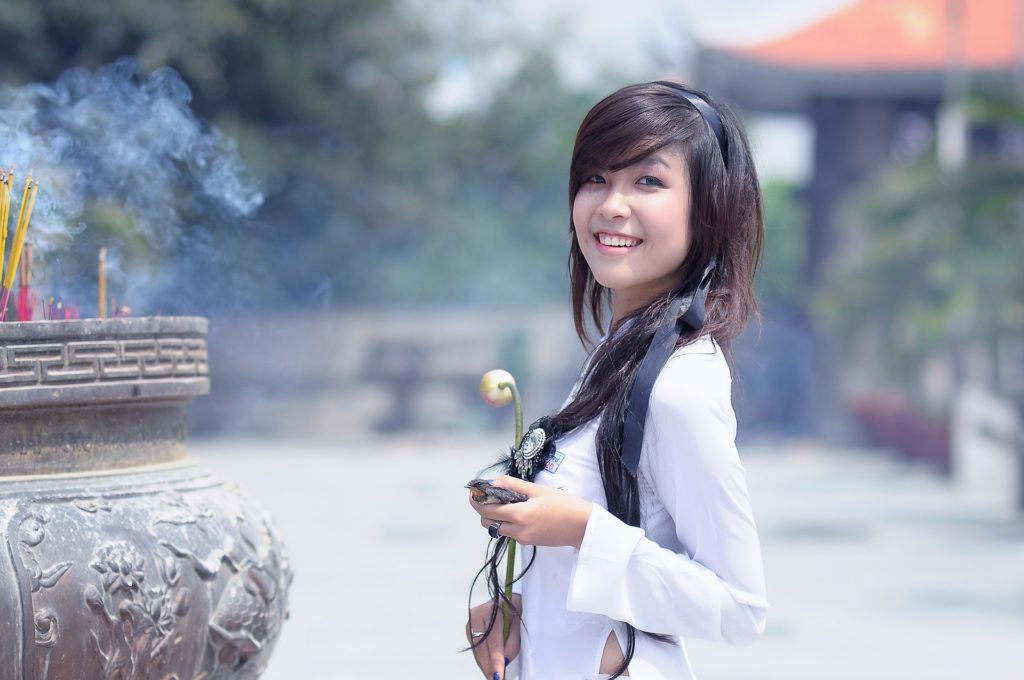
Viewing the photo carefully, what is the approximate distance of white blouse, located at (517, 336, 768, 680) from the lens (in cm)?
140

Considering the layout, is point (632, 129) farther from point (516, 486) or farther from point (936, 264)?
point (936, 264)

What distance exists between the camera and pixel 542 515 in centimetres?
140

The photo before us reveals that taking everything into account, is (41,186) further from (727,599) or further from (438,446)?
(438,446)

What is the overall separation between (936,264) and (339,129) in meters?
8.44

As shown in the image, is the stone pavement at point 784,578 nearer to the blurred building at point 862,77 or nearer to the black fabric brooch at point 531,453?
the black fabric brooch at point 531,453

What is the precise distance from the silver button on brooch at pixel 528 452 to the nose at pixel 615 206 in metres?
0.26

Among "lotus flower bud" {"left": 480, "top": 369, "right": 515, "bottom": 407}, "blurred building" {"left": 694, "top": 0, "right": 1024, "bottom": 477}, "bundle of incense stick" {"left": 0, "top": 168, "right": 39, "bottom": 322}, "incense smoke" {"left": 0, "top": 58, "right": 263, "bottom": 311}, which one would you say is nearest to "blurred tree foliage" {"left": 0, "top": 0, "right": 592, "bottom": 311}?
"blurred building" {"left": 694, "top": 0, "right": 1024, "bottom": 477}

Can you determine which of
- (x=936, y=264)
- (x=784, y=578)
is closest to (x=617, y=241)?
(x=784, y=578)

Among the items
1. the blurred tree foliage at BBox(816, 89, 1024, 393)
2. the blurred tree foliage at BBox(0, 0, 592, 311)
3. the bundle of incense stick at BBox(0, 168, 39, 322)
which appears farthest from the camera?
the blurred tree foliage at BBox(0, 0, 592, 311)

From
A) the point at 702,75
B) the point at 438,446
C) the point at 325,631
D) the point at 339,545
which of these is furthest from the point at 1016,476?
the point at 702,75

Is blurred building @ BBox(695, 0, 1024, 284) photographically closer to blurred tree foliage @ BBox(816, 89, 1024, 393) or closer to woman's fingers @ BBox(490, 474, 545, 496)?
blurred tree foliage @ BBox(816, 89, 1024, 393)

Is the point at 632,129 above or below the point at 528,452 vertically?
above

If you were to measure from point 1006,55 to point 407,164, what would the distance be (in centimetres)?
841

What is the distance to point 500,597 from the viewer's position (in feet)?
5.09
